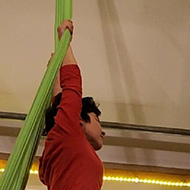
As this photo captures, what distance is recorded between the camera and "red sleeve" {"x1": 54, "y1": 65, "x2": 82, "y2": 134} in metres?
0.79

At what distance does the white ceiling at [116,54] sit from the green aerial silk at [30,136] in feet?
1.68

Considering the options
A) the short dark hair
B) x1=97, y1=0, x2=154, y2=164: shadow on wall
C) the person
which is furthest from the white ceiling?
the person

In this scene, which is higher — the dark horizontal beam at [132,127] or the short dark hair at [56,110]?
the dark horizontal beam at [132,127]

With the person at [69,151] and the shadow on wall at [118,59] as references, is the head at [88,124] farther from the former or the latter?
the shadow on wall at [118,59]

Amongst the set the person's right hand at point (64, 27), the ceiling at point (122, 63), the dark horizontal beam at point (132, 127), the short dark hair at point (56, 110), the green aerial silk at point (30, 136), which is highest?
the ceiling at point (122, 63)

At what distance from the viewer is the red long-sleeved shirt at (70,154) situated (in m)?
0.76

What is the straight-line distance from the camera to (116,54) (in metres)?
1.37

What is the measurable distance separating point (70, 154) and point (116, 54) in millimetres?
650

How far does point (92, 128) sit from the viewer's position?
A: 2.93ft

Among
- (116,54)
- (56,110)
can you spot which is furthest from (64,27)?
(116,54)

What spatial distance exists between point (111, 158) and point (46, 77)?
62 cm

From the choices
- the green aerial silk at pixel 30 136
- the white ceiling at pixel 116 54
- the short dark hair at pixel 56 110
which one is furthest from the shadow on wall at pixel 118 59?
the green aerial silk at pixel 30 136

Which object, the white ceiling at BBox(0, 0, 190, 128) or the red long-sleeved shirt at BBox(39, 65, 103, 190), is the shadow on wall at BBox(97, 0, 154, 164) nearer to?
the white ceiling at BBox(0, 0, 190, 128)

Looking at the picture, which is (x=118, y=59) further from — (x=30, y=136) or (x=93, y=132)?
(x=30, y=136)
